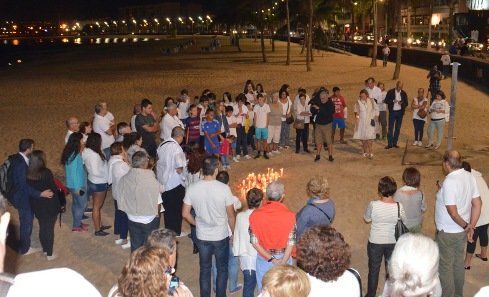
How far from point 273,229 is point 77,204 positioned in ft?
15.1

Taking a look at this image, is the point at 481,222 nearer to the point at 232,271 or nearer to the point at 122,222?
the point at 232,271

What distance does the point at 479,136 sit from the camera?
1598 cm

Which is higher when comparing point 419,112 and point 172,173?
point 172,173

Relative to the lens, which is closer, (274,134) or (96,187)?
(96,187)

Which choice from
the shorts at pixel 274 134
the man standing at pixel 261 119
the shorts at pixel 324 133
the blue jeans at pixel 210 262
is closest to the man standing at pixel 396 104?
the shorts at pixel 324 133

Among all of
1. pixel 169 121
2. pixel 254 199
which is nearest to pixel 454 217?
pixel 254 199

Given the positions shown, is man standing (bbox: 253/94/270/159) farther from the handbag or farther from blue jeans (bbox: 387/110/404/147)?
the handbag

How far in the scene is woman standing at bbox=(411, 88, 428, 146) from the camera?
13.9 m

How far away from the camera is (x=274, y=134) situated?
13.8m

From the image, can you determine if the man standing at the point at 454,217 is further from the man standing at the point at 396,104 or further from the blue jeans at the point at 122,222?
the man standing at the point at 396,104

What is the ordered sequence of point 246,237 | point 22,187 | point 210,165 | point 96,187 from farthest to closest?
point 96,187 < point 22,187 < point 210,165 < point 246,237

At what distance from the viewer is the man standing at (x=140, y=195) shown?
6.85 meters

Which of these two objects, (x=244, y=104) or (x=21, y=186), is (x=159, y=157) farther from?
(x=244, y=104)

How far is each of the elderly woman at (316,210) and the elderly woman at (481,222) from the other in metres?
2.04
